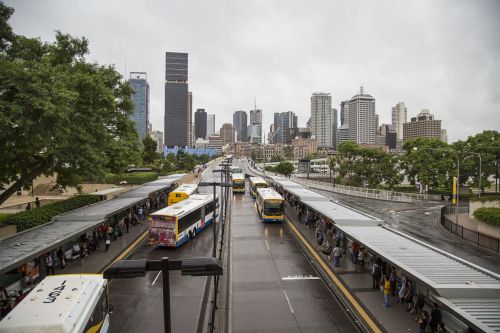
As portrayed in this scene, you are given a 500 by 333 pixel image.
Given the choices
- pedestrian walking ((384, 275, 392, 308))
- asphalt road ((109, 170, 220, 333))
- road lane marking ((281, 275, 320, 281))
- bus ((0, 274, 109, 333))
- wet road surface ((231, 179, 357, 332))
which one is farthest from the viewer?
road lane marking ((281, 275, 320, 281))

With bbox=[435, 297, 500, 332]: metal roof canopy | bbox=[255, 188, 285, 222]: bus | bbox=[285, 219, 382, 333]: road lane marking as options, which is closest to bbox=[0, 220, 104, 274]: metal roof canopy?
bbox=[285, 219, 382, 333]: road lane marking

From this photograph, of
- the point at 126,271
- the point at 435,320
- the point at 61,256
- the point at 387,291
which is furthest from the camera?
the point at 61,256

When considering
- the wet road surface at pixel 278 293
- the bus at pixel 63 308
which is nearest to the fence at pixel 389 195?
the wet road surface at pixel 278 293

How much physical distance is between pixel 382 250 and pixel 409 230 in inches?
720

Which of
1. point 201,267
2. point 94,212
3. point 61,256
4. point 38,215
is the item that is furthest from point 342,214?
point 38,215

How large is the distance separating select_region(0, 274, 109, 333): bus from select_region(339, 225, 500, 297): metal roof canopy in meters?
11.2

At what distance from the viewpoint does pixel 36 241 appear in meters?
17.1

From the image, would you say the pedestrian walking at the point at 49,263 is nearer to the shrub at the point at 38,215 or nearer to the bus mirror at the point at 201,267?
the shrub at the point at 38,215

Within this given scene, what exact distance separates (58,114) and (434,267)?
64.2 ft

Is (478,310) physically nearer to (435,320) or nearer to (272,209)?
(435,320)

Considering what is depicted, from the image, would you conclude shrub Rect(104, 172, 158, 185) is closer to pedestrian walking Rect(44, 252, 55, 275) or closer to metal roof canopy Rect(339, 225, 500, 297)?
pedestrian walking Rect(44, 252, 55, 275)

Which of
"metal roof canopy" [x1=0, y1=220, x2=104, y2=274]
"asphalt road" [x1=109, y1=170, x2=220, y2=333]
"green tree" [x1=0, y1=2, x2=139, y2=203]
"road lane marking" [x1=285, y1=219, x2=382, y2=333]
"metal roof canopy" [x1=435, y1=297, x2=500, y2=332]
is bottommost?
"asphalt road" [x1=109, y1=170, x2=220, y2=333]

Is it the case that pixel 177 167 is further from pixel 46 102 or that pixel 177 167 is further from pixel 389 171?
pixel 46 102

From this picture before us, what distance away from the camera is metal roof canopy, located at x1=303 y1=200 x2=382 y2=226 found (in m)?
21.4
